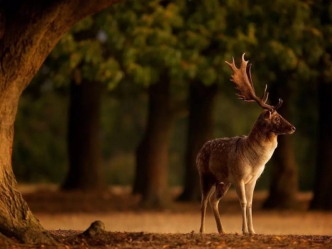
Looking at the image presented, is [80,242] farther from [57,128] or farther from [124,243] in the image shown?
[57,128]

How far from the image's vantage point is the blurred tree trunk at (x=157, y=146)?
27.1 meters

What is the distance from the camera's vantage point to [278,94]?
93.3 ft

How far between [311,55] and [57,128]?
26267 mm

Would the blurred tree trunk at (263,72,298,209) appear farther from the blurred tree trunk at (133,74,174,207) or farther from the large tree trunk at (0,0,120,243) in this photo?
the large tree trunk at (0,0,120,243)

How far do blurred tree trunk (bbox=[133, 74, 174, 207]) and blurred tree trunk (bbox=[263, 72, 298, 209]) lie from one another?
2993 millimetres

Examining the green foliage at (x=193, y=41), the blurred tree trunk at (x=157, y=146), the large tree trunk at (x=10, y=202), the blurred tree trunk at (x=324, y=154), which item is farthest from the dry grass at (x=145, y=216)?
the large tree trunk at (x=10, y=202)

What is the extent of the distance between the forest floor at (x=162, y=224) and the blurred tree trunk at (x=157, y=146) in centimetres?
46

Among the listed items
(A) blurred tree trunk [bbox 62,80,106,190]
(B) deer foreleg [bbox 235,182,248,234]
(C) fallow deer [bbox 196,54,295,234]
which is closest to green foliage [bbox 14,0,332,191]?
(A) blurred tree trunk [bbox 62,80,106,190]

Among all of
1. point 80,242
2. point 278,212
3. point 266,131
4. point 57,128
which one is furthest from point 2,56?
point 57,128

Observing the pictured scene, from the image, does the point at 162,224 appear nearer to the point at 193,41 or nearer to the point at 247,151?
the point at 193,41

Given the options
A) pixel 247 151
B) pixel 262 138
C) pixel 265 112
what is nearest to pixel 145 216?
pixel 247 151

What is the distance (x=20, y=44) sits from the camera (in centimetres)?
1390

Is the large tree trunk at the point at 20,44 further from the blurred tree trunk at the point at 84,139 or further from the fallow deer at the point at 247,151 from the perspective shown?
the blurred tree trunk at the point at 84,139

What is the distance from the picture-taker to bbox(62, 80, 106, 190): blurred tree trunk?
33625 millimetres
